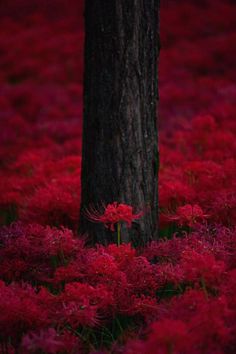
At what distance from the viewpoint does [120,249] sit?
105 inches

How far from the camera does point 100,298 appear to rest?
238cm

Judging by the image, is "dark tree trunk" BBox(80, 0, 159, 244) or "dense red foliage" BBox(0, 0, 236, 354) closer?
"dense red foliage" BBox(0, 0, 236, 354)

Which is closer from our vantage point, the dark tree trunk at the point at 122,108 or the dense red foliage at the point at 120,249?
the dense red foliage at the point at 120,249

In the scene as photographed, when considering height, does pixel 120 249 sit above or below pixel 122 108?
below

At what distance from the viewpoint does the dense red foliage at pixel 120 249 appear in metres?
2.13

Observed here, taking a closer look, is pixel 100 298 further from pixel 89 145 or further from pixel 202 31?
pixel 202 31

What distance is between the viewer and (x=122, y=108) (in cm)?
323

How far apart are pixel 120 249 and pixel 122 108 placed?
0.97 meters

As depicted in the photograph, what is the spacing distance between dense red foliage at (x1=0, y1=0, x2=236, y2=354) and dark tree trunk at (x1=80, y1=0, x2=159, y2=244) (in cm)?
27

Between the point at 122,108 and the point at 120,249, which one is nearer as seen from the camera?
the point at 120,249

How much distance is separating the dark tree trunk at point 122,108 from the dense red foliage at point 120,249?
10.6 inches

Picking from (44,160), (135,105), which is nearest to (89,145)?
(135,105)

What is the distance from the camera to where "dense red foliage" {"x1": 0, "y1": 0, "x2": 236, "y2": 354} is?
2133 millimetres

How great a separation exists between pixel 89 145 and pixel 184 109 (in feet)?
17.0
